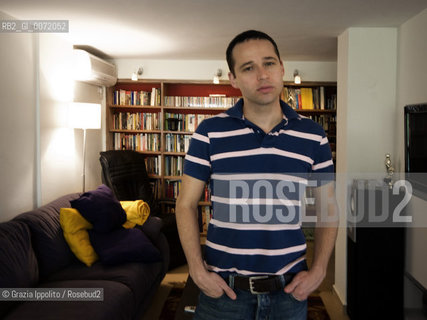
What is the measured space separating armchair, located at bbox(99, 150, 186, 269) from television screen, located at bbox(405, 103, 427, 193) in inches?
92.6

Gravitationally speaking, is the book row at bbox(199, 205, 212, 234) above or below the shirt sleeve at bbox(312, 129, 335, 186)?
below

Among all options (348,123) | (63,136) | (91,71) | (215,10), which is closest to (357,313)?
(348,123)

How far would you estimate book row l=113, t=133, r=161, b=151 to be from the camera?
5.09 meters

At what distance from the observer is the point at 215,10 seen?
274 cm

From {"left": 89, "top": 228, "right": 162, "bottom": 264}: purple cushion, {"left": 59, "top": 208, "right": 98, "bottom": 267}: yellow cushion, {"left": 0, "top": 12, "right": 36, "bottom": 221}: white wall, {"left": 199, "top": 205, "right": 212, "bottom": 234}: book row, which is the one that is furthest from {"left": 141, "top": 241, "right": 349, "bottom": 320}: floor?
{"left": 0, "top": 12, "right": 36, "bottom": 221}: white wall

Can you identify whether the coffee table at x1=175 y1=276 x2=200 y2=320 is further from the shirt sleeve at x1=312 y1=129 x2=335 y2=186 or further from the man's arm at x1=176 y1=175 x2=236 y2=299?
the shirt sleeve at x1=312 y1=129 x2=335 y2=186

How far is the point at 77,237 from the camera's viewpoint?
2.86 metres

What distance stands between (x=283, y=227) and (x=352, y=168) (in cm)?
229

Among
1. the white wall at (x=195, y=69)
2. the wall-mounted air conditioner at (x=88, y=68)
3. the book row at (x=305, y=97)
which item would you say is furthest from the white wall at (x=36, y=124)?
the book row at (x=305, y=97)

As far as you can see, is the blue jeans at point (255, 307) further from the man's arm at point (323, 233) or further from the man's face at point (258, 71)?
the man's face at point (258, 71)

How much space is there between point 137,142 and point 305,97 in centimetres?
231

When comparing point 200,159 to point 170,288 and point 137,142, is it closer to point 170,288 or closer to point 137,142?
point 170,288

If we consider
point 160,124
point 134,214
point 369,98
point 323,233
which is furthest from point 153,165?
point 323,233

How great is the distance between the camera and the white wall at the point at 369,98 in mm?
3164
